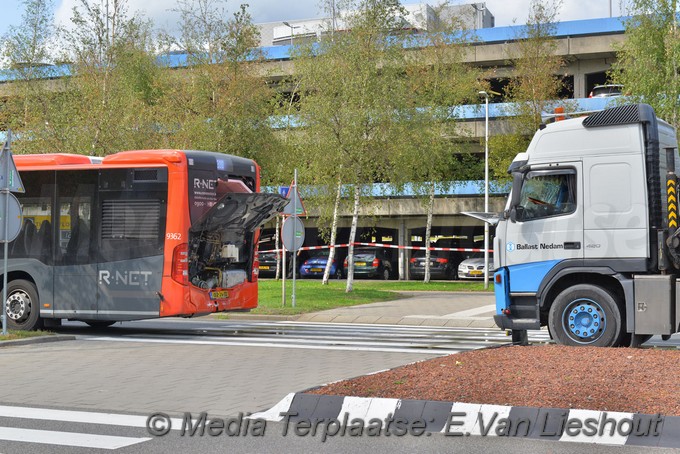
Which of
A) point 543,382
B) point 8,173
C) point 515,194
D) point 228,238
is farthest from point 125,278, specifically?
point 543,382

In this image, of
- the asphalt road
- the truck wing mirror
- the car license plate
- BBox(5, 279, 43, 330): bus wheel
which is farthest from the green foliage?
the truck wing mirror

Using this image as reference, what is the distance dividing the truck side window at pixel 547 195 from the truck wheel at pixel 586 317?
1156 mm

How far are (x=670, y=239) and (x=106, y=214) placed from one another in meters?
9.84

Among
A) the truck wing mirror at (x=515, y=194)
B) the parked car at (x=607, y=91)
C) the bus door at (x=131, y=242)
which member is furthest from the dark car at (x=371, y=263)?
the truck wing mirror at (x=515, y=194)

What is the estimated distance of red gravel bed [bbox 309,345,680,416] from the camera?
777 centimetres

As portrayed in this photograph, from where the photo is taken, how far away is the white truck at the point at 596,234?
12.4m

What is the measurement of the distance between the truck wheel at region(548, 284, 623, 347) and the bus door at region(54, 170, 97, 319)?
333 inches

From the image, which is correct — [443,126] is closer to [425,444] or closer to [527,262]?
[527,262]

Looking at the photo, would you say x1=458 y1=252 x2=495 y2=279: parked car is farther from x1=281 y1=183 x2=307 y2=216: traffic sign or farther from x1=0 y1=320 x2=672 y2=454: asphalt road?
x1=0 y1=320 x2=672 y2=454: asphalt road

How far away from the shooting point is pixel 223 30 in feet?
109

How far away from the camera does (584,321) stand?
12711mm

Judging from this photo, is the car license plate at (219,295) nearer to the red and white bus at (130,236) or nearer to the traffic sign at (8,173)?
the red and white bus at (130,236)

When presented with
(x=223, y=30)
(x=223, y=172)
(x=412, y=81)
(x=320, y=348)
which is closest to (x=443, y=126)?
(x=412, y=81)

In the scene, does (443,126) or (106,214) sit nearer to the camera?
(106,214)
